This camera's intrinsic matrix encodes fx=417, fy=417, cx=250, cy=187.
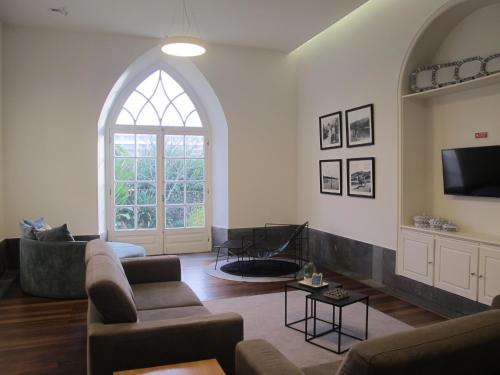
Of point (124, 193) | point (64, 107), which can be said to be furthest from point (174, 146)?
point (64, 107)

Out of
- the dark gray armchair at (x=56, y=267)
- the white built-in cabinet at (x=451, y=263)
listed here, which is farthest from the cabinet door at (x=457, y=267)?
the dark gray armchair at (x=56, y=267)

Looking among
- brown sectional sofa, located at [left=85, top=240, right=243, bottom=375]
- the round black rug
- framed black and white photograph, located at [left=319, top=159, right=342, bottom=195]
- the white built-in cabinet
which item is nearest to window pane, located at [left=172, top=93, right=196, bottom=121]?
framed black and white photograph, located at [left=319, top=159, right=342, bottom=195]

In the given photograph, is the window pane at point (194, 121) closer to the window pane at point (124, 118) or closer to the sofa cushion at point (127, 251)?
the window pane at point (124, 118)

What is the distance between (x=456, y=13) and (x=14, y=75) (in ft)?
18.0

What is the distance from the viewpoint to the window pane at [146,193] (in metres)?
6.90

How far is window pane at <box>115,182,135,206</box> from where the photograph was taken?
680 cm

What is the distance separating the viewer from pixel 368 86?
17.1 feet

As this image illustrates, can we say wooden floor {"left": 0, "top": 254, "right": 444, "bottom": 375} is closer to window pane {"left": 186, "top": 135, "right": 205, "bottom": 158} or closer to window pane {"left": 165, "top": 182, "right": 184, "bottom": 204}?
window pane {"left": 165, "top": 182, "right": 184, "bottom": 204}

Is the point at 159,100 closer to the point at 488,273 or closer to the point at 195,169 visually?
the point at 195,169

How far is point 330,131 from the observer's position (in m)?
6.04

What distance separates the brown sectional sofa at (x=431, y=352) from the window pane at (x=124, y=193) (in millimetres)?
5455

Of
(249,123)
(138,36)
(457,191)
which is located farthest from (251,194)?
(457,191)

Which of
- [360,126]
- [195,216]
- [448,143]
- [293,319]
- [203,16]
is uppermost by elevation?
[203,16]

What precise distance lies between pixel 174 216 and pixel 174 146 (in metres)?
1.19
